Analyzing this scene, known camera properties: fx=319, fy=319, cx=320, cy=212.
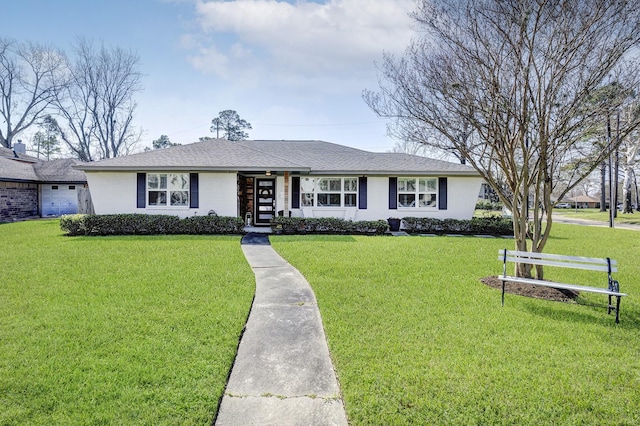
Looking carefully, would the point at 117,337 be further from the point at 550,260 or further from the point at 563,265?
the point at 550,260

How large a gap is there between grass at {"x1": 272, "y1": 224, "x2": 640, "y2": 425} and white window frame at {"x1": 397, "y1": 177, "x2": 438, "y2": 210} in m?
8.08

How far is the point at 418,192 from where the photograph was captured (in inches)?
587

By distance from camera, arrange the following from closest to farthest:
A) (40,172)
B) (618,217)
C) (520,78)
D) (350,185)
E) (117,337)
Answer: (117,337) → (520,78) → (350,185) → (40,172) → (618,217)

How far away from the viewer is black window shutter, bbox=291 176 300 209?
570 inches

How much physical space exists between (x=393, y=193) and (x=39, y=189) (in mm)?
22847

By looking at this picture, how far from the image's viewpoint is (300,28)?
10156 millimetres

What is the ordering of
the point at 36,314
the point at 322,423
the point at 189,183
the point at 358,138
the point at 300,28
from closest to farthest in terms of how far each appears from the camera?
the point at 322,423 → the point at 36,314 → the point at 300,28 → the point at 189,183 → the point at 358,138

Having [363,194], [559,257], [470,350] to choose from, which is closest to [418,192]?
[363,194]

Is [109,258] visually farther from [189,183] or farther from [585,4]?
[585,4]

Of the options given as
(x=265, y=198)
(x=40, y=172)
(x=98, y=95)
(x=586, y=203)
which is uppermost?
(x=98, y=95)

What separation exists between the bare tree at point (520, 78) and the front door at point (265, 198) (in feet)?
30.0

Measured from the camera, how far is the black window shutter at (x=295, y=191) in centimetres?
1448

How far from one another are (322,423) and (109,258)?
7.61 meters

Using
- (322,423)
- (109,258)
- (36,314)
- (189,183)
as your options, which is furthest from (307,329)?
(189,183)
